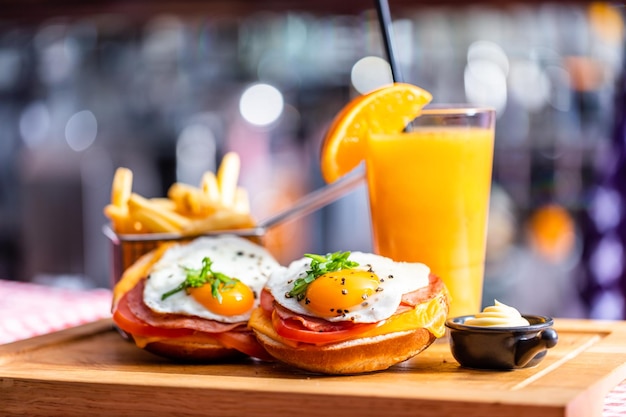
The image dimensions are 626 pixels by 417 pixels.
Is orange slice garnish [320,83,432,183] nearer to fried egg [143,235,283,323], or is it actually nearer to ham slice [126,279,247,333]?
fried egg [143,235,283,323]

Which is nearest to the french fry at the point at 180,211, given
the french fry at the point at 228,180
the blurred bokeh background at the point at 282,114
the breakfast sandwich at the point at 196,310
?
the french fry at the point at 228,180

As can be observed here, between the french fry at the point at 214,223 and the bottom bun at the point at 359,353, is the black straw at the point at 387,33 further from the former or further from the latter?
the bottom bun at the point at 359,353

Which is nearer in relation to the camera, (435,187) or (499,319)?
(499,319)

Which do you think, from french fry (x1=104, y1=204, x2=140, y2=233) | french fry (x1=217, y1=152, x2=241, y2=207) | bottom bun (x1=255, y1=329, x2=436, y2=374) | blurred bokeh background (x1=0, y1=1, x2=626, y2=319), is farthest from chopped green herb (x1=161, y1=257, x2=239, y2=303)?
blurred bokeh background (x1=0, y1=1, x2=626, y2=319)

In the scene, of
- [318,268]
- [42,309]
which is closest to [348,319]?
[318,268]

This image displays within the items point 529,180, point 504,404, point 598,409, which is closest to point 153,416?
point 504,404

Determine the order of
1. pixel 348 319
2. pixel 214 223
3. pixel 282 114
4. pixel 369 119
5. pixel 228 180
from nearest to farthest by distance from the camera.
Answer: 1. pixel 348 319
2. pixel 369 119
3. pixel 214 223
4. pixel 228 180
5. pixel 282 114

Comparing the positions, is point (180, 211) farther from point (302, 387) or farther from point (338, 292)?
point (302, 387)
